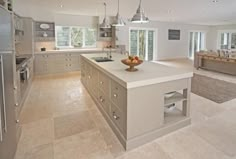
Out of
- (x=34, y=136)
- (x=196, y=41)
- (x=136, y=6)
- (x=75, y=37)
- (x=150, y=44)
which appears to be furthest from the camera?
(x=196, y=41)

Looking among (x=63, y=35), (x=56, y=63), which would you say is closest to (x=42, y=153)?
(x=56, y=63)

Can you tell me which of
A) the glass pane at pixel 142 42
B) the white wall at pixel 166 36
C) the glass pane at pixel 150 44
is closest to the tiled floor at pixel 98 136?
the white wall at pixel 166 36

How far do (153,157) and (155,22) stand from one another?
32.3 ft

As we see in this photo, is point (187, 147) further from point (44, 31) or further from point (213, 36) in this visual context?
point (213, 36)

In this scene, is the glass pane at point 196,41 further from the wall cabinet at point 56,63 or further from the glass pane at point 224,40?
the wall cabinet at point 56,63

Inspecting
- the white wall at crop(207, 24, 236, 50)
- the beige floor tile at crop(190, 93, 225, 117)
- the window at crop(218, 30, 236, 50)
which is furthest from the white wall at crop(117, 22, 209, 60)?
the beige floor tile at crop(190, 93, 225, 117)

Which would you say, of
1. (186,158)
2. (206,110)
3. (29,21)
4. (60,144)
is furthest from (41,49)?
(186,158)

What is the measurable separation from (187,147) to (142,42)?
9091 millimetres

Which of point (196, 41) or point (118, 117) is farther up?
point (196, 41)

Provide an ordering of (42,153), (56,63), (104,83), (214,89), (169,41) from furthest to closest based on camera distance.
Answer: (169,41)
(56,63)
(214,89)
(104,83)
(42,153)

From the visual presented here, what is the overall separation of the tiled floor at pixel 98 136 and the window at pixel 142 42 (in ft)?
22.6

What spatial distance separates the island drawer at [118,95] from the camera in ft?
7.89

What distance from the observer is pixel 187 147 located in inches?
94.4

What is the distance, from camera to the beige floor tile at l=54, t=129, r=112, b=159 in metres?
2.25
